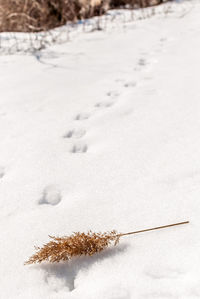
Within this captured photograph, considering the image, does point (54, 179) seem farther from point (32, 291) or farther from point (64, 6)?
point (64, 6)

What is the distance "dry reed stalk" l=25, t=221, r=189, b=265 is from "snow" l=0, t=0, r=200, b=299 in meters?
0.04

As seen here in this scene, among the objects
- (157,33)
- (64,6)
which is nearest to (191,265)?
(157,33)

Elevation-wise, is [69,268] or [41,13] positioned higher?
[41,13]

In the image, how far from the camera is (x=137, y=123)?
2037 mm

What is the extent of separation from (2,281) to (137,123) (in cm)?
136

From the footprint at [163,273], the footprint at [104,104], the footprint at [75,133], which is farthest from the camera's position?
the footprint at [104,104]

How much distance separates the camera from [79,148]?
182 centimetres

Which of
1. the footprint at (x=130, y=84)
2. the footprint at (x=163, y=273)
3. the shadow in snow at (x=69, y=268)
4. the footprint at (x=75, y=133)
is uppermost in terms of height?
the footprint at (x=130, y=84)

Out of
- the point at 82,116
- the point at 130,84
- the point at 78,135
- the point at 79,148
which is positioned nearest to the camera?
the point at 79,148

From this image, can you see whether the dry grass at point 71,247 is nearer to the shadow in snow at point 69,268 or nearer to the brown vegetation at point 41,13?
the shadow in snow at point 69,268

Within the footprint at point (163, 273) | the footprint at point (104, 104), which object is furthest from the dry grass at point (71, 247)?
the footprint at point (104, 104)

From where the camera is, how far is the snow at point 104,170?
1.01 metres

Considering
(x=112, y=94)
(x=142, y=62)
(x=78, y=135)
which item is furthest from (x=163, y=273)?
(x=142, y=62)

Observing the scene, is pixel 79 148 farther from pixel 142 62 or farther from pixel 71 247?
pixel 142 62
